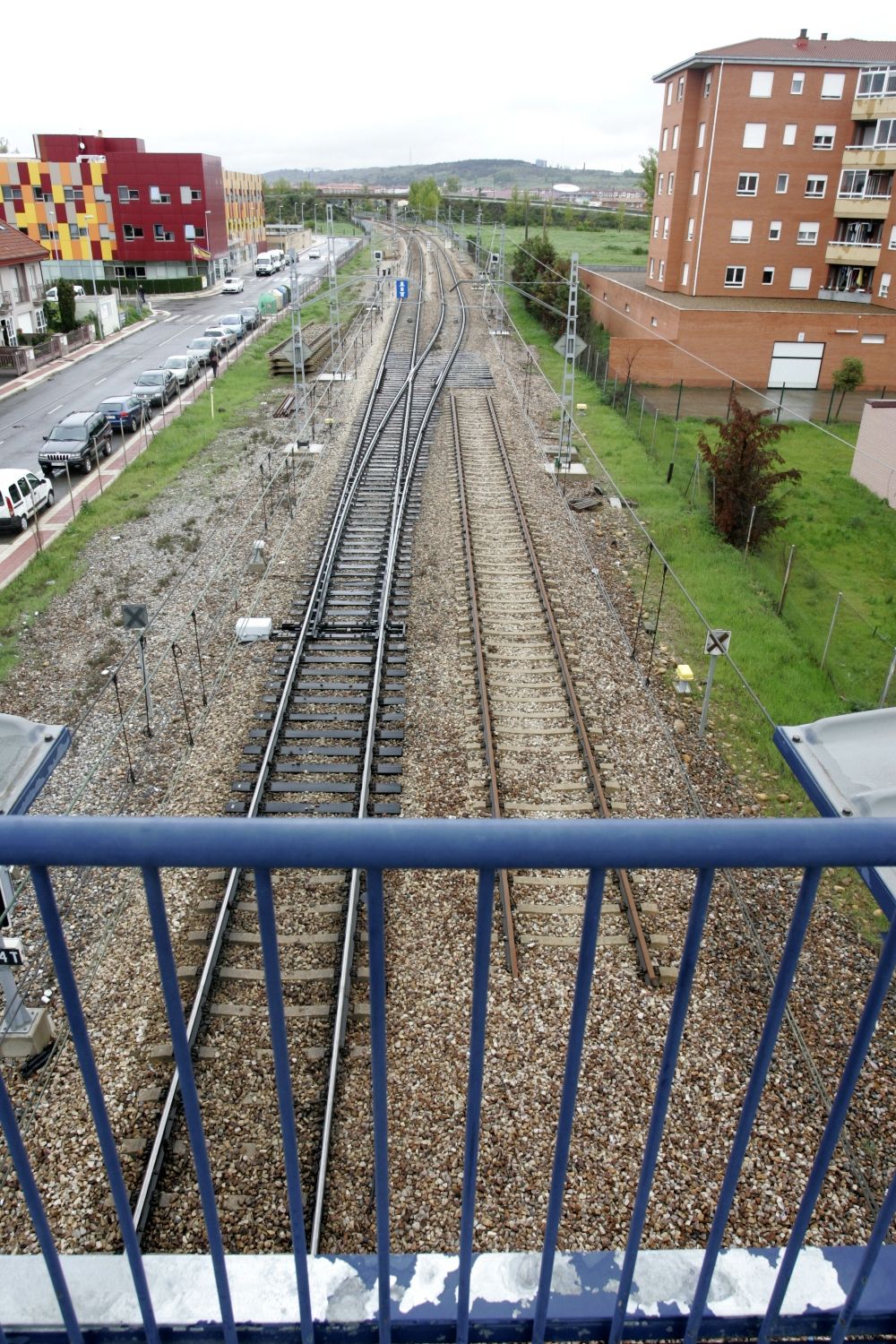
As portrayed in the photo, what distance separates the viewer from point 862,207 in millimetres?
38469

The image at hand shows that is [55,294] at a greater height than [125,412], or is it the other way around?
[55,294]

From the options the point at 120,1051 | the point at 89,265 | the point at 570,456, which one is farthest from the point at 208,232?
the point at 120,1051

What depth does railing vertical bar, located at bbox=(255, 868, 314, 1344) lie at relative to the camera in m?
1.49

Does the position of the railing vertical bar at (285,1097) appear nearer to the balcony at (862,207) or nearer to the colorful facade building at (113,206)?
A: the balcony at (862,207)

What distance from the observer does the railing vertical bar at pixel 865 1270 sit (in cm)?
173

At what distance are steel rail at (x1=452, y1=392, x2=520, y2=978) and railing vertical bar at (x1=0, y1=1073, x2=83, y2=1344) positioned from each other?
1961 millimetres

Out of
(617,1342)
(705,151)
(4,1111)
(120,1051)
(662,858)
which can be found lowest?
(120,1051)

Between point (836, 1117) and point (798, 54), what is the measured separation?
45097mm

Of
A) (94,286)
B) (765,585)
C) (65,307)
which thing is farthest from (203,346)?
(765,585)

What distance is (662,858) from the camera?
4.57 ft

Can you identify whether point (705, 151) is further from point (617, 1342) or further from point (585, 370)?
point (617, 1342)

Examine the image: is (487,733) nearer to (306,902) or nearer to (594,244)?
(306,902)

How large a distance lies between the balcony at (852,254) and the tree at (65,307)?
34.2m

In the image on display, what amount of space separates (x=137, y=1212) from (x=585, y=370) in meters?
35.6
